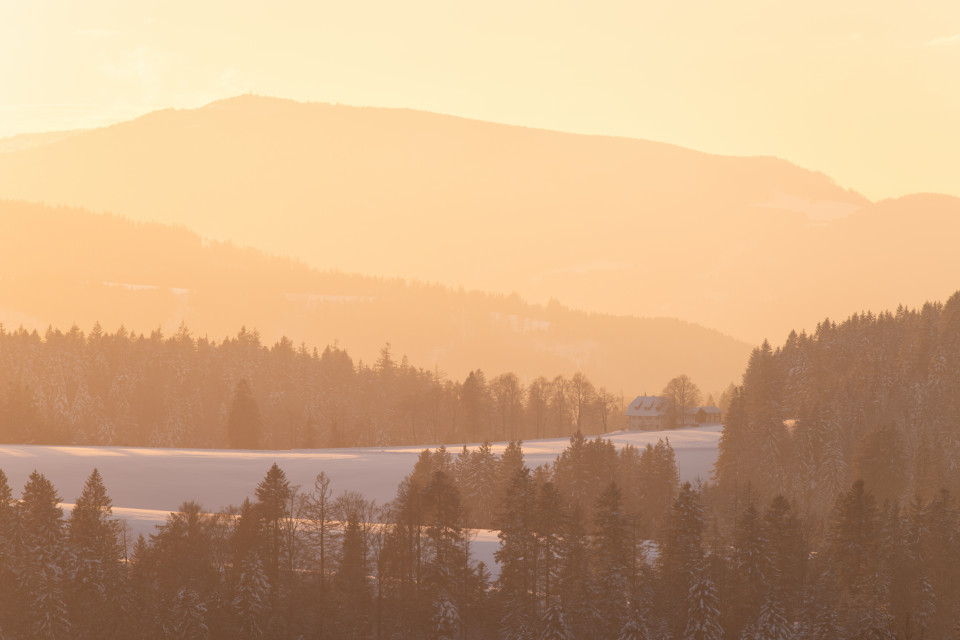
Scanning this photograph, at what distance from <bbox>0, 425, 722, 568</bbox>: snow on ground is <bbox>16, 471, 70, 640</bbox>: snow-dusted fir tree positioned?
2695 cm

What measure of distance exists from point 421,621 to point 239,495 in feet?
162

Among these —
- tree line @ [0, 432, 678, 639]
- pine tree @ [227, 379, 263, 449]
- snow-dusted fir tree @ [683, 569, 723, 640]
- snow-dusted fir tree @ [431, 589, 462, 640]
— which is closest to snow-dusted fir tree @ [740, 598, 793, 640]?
snow-dusted fir tree @ [683, 569, 723, 640]

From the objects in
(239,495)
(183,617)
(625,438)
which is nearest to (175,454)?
(239,495)

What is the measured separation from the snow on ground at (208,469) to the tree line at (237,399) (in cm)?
1106

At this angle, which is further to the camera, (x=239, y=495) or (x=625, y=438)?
(x=625, y=438)

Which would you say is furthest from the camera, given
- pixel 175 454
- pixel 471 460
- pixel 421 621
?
pixel 175 454

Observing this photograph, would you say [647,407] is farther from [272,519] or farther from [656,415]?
[272,519]

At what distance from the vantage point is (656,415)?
18562 cm

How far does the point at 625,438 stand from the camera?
6216 inches

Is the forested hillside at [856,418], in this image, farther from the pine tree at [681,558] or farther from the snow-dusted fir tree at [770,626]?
the snow-dusted fir tree at [770,626]

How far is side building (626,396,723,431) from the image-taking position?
608 feet

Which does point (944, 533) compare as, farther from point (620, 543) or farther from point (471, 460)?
point (471, 460)

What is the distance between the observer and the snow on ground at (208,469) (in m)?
111

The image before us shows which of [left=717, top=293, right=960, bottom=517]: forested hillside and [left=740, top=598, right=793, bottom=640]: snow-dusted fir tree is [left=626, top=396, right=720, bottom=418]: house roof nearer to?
[left=717, top=293, right=960, bottom=517]: forested hillside
